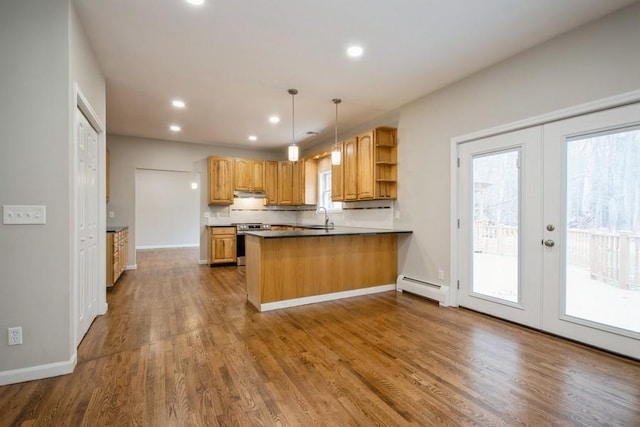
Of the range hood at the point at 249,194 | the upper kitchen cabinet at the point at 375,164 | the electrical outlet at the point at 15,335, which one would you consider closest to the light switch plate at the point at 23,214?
the electrical outlet at the point at 15,335

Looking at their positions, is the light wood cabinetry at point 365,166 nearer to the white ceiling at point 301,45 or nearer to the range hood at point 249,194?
the white ceiling at point 301,45

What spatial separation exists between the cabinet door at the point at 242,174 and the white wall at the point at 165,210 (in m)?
3.71

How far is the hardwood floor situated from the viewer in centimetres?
180

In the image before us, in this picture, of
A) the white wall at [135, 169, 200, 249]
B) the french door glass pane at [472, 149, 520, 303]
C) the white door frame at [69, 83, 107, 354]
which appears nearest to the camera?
the white door frame at [69, 83, 107, 354]

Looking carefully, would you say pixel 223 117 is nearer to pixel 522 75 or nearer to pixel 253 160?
pixel 253 160

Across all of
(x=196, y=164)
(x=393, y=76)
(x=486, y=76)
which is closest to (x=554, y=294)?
(x=486, y=76)

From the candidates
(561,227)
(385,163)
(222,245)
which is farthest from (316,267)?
(222,245)

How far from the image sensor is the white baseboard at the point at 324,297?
3798 millimetres

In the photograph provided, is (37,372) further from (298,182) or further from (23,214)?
(298,182)

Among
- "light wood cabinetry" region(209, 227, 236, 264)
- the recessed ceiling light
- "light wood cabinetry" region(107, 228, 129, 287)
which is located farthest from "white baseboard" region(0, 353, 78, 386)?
"light wood cabinetry" region(209, 227, 236, 264)

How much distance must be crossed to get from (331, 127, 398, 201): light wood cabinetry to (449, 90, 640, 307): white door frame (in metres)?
1.09

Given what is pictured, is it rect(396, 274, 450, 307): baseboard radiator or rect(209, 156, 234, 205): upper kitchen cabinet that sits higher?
rect(209, 156, 234, 205): upper kitchen cabinet

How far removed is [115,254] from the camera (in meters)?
4.96

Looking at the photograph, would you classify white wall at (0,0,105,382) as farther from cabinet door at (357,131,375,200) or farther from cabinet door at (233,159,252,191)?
cabinet door at (233,159,252,191)
